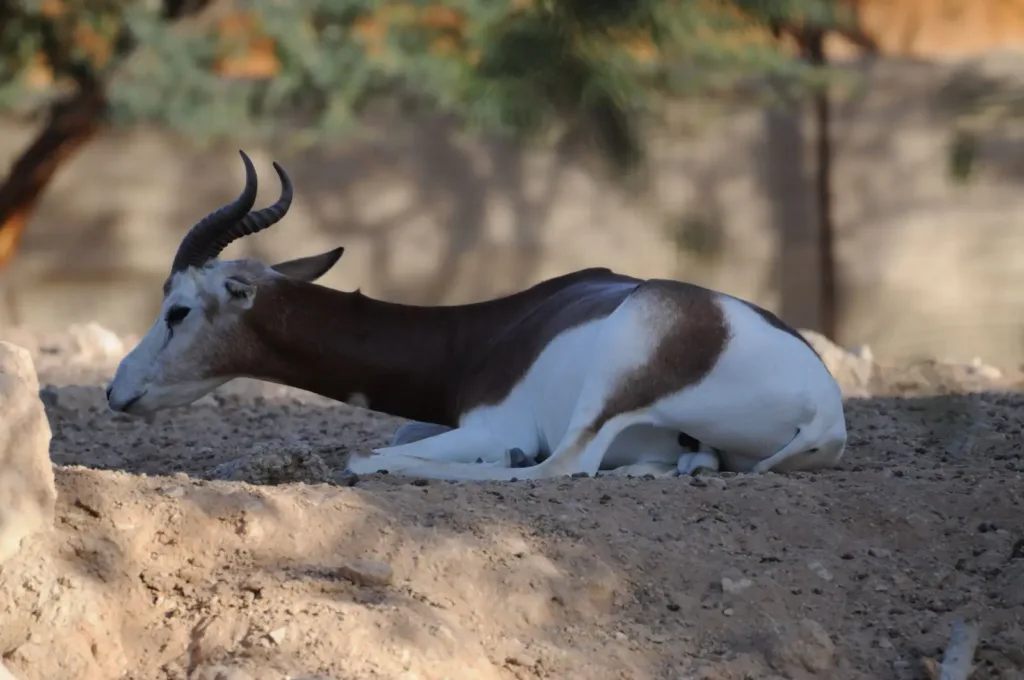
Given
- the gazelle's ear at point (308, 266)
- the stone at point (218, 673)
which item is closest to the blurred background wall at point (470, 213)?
the gazelle's ear at point (308, 266)

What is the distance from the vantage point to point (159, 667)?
8.97 feet

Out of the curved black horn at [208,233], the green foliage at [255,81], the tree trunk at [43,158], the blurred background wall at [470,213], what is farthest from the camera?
the blurred background wall at [470,213]

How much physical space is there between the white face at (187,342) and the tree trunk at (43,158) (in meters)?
4.68

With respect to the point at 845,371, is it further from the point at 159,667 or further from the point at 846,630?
the point at 159,667

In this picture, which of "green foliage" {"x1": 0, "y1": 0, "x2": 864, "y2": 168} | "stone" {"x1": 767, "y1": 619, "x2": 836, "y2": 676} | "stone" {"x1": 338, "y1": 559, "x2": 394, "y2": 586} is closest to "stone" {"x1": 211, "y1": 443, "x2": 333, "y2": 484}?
"stone" {"x1": 338, "y1": 559, "x2": 394, "y2": 586}

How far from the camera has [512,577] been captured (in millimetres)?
3162

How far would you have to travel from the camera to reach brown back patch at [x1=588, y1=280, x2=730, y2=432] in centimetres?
450

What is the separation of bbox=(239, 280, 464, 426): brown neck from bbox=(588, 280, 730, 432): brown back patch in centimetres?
90

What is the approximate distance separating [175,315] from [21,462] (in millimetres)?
2435

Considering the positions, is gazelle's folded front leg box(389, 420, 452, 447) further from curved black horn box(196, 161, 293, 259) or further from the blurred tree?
the blurred tree

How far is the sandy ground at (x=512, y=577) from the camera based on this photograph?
9.14 ft

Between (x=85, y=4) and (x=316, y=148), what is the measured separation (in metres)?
1.97

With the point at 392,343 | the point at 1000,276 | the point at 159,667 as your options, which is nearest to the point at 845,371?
the point at 1000,276

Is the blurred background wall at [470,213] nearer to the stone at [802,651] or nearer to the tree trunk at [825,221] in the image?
the tree trunk at [825,221]
